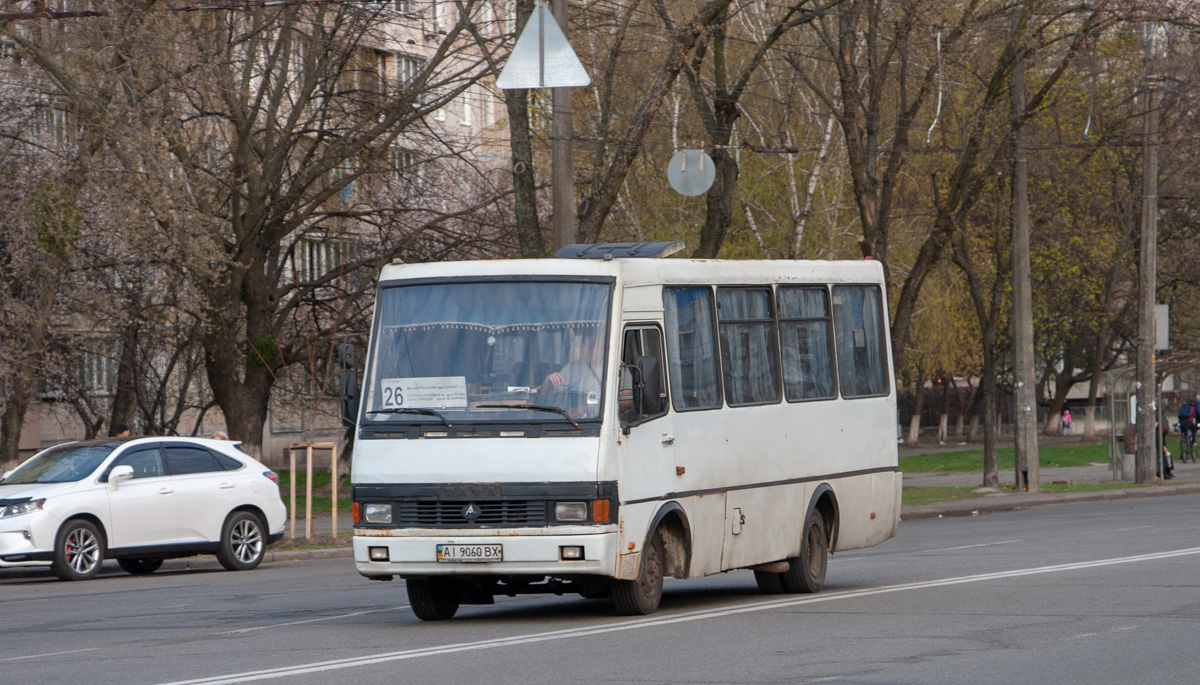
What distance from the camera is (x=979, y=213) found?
145 ft

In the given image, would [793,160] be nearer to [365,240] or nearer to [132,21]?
[365,240]

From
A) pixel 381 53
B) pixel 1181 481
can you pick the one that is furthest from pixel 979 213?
pixel 381 53

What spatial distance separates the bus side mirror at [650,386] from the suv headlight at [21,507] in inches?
351

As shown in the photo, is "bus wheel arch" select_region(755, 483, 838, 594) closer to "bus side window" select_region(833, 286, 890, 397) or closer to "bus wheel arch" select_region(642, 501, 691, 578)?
"bus side window" select_region(833, 286, 890, 397)

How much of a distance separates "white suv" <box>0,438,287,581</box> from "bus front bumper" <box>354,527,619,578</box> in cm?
792

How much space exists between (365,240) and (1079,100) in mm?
21866

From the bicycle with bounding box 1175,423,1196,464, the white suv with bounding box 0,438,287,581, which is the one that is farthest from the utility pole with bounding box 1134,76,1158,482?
the white suv with bounding box 0,438,287,581

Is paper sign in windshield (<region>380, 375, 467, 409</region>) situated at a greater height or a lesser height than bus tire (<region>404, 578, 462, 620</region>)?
greater

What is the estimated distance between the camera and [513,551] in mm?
11055

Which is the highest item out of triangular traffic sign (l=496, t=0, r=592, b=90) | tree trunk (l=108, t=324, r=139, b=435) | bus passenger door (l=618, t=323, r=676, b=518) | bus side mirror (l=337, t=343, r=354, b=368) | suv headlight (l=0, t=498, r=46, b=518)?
triangular traffic sign (l=496, t=0, r=592, b=90)

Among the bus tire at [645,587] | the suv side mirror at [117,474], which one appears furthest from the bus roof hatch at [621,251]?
the suv side mirror at [117,474]

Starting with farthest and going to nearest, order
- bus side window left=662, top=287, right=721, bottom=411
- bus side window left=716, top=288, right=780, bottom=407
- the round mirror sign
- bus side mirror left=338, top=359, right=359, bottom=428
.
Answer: the round mirror sign, bus side window left=716, top=288, right=780, bottom=407, bus side window left=662, top=287, right=721, bottom=411, bus side mirror left=338, top=359, right=359, bottom=428

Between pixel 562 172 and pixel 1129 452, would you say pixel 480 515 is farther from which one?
pixel 1129 452

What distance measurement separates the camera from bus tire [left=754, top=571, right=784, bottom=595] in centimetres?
1418
